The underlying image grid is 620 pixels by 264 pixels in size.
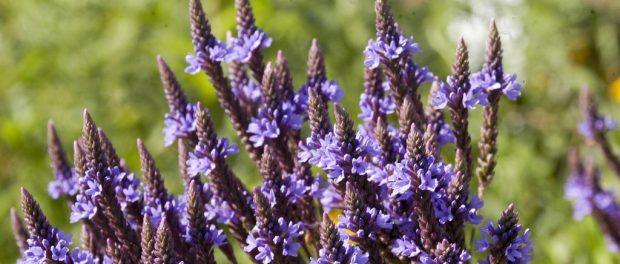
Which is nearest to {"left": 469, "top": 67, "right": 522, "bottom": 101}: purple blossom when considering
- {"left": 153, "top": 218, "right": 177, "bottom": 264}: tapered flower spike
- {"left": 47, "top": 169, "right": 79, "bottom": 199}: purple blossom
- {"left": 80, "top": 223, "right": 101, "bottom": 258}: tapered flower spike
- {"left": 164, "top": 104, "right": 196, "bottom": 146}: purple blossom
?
{"left": 164, "top": 104, "right": 196, "bottom": 146}: purple blossom

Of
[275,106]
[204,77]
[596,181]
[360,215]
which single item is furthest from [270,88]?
[204,77]

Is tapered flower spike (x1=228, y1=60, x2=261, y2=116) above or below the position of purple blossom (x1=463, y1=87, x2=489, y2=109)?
above

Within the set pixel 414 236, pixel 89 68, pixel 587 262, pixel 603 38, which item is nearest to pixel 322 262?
pixel 414 236

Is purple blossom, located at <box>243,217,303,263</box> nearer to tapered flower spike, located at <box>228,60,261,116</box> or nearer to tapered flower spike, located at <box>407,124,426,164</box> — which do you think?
tapered flower spike, located at <box>407,124,426,164</box>

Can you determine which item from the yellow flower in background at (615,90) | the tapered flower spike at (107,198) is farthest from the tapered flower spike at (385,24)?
the yellow flower in background at (615,90)

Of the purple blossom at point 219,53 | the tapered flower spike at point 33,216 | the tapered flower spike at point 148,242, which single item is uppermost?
the purple blossom at point 219,53

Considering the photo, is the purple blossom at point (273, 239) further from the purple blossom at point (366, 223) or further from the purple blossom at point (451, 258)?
the purple blossom at point (451, 258)
